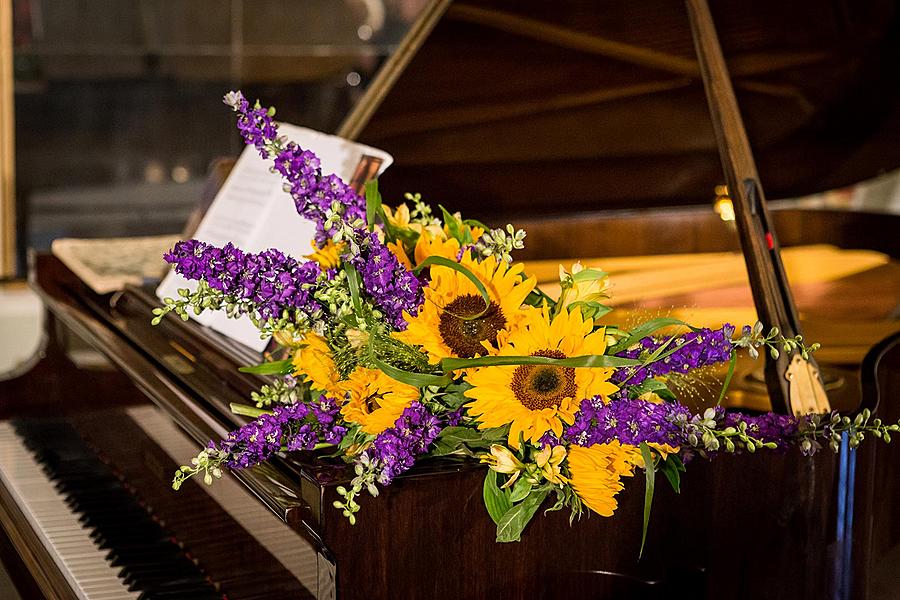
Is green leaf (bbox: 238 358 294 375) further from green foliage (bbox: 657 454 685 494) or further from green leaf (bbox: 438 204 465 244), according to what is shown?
green foliage (bbox: 657 454 685 494)

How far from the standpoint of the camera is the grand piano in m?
1.34

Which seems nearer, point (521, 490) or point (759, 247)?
point (521, 490)

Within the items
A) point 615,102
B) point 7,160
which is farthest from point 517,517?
point 7,160

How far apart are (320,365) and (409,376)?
0.13 m

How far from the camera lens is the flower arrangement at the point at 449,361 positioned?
45.8 inches

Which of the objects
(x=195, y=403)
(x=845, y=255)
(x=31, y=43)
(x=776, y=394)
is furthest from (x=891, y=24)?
(x=31, y=43)

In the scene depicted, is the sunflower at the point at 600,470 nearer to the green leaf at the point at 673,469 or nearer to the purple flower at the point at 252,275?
the green leaf at the point at 673,469

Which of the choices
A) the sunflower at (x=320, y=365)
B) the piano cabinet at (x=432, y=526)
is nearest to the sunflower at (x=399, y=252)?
the sunflower at (x=320, y=365)

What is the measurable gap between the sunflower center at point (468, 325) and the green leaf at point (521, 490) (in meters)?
0.15

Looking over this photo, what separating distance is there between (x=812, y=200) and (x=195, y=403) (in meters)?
4.73

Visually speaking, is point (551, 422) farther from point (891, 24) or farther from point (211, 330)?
point (891, 24)

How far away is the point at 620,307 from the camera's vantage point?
2354 mm

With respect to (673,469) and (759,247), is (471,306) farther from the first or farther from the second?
(759,247)

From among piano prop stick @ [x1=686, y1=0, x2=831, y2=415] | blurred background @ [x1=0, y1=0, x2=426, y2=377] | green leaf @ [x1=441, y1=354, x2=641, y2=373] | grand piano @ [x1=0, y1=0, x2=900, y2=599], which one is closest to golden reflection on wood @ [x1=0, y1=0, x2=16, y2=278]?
blurred background @ [x1=0, y1=0, x2=426, y2=377]
